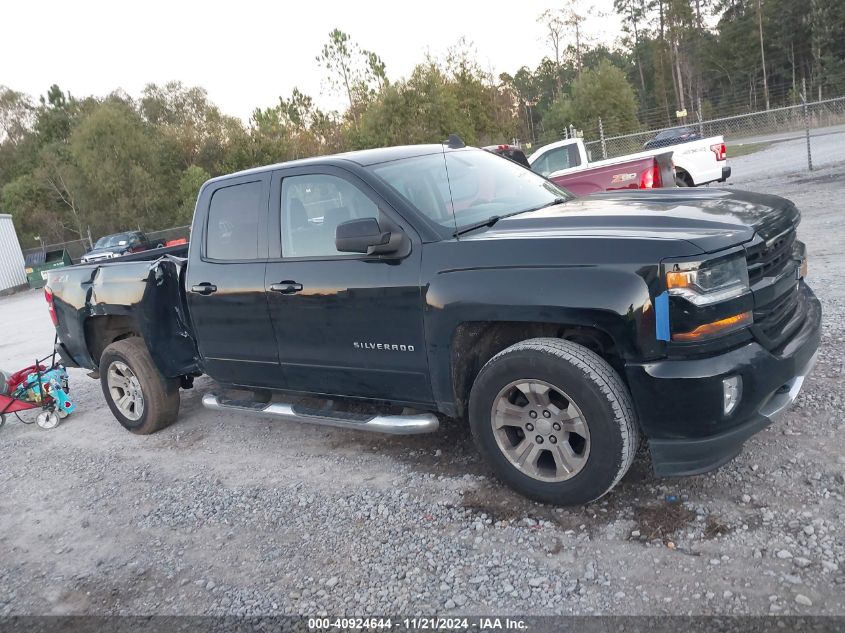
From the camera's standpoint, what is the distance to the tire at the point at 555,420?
10.5 feet

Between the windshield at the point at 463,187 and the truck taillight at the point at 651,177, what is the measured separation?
5.50 m

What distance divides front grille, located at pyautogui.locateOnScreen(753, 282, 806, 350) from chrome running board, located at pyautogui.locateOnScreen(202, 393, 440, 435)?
1.75 m

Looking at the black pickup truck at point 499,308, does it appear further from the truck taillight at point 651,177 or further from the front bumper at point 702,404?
the truck taillight at point 651,177

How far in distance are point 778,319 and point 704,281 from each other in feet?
2.08

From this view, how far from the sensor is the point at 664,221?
335 cm

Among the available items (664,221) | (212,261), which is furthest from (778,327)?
(212,261)

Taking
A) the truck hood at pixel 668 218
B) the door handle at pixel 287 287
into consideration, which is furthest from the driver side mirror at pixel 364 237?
the door handle at pixel 287 287

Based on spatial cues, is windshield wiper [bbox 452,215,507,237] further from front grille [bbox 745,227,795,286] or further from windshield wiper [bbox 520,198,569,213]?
front grille [bbox 745,227,795,286]

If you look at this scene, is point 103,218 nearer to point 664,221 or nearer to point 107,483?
point 107,483

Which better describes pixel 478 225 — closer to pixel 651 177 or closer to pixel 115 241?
pixel 651 177

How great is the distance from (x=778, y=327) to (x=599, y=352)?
2.81 ft

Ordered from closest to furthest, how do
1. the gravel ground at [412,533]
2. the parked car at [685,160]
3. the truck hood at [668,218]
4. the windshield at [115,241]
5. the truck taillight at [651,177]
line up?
the gravel ground at [412,533] → the truck hood at [668,218] → the truck taillight at [651,177] → the parked car at [685,160] → the windshield at [115,241]

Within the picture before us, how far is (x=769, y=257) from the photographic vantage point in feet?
10.9

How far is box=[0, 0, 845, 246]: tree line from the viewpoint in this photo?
32.8 metres
